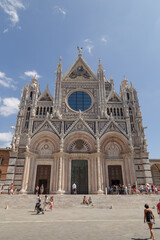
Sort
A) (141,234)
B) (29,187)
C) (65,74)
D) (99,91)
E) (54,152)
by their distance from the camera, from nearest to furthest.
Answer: (141,234), (29,187), (54,152), (99,91), (65,74)

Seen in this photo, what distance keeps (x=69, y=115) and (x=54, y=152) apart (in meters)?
6.06

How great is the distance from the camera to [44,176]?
814 inches

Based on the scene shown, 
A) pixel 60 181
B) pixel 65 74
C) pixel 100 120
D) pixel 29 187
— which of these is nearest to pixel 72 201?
pixel 60 181

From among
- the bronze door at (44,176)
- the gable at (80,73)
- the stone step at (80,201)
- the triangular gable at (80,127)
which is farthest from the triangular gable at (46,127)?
the gable at (80,73)

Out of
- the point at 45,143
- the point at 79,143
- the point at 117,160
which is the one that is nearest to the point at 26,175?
the point at 45,143

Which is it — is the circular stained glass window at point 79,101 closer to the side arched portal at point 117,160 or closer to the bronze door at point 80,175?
the side arched portal at point 117,160

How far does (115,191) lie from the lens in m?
19.8

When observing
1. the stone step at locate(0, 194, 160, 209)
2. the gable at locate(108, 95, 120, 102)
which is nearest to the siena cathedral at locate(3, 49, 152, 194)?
the gable at locate(108, 95, 120, 102)

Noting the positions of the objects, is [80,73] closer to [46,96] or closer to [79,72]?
[79,72]

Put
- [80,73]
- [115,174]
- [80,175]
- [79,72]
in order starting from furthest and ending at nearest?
[79,72]
[80,73]
[115,174]
[80,175]

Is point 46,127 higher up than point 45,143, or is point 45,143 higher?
point 46,127

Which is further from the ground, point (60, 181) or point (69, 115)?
point (69, 115)

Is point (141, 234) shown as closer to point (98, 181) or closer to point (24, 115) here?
point (98, 181)

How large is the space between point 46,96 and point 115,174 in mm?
15664
